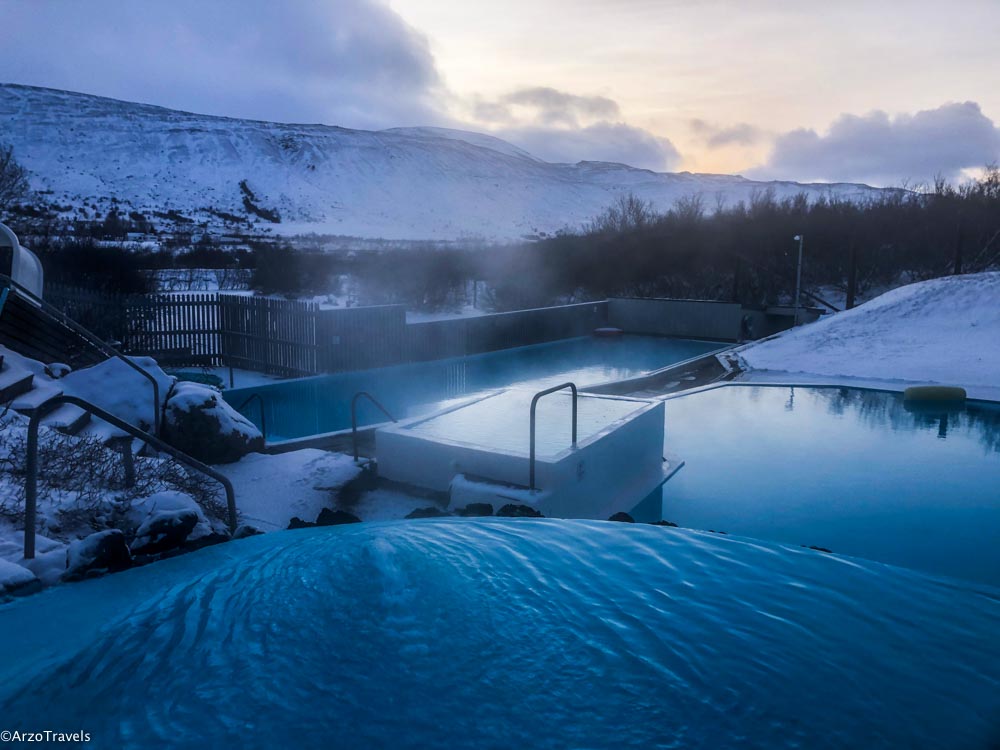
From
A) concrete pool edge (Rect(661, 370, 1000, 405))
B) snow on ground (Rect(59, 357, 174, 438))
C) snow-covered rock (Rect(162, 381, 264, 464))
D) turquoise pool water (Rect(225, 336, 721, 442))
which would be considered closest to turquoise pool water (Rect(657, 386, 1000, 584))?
concrete pool edge (Rect(661, 370, 1000, 405))

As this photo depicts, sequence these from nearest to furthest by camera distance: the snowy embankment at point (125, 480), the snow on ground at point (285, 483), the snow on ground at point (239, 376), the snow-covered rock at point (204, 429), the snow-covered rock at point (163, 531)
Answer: the snowy embankment at point (125, 480) < the snow-covered rock at point (163, 531) < the snow on ground at point (285, 483) < the snow-covered rock at point (204, 429) < the snow on ground at point (239, 376)

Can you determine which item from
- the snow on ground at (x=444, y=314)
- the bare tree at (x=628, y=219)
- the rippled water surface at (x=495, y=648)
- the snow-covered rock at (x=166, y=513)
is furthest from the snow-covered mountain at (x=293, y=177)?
the rippled water surface at (x=495, y=648)

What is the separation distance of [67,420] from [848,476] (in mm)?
7432

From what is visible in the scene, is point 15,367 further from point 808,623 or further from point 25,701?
point 808,623

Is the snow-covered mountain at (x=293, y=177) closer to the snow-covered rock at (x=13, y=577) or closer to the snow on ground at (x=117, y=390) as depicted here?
the snow on ground at (x=117, y=390)

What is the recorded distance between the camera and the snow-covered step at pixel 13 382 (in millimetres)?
5887

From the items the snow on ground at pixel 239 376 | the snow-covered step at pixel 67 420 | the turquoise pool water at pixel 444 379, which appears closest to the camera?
the snow-covered step at pixel 67 420

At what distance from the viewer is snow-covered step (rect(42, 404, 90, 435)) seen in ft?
19.0

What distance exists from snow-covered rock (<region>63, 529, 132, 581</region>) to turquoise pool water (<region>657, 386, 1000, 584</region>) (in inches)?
174

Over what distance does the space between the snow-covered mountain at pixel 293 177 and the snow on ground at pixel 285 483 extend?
182 feet

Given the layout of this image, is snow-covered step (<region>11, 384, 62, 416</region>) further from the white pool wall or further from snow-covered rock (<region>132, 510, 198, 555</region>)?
the white pool wall

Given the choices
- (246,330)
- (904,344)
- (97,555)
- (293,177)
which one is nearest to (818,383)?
(904,344)

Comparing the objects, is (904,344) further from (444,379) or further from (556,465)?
(556,465)

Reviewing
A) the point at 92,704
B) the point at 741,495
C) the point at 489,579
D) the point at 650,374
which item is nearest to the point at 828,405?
the point at 650,374
